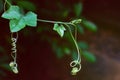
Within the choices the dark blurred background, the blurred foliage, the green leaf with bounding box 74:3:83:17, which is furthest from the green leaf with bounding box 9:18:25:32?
the green leaf with bounding box 74:3:83:17

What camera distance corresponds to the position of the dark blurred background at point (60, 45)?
1.85 meters

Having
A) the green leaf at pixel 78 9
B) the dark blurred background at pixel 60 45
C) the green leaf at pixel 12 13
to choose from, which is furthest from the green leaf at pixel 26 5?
the green leaf at pixel 12 13

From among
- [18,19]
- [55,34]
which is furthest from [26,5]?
[18,19]

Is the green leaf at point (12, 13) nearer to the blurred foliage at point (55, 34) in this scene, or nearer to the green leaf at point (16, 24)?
the green leaf at point (16, 24)

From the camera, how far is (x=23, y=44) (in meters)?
1.97

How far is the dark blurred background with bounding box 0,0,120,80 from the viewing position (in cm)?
185

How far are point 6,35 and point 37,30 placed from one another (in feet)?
0.53

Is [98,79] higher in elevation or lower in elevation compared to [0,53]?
lower

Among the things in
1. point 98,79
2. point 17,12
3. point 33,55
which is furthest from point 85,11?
point 17,12

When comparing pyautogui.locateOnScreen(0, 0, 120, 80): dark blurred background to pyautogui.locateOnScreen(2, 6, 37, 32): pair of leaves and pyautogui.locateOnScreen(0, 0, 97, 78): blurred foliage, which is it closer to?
pyautogui.locateOnScreen(0, 0, 97, 78): blurred foliage

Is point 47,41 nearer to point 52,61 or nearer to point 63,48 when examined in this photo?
point 63,48

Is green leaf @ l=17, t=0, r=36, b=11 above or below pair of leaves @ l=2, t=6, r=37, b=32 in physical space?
below

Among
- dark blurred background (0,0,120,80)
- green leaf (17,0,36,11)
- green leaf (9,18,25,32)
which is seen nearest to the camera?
green leaf (9,18,25,32)

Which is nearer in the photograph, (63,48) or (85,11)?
(63,48)
